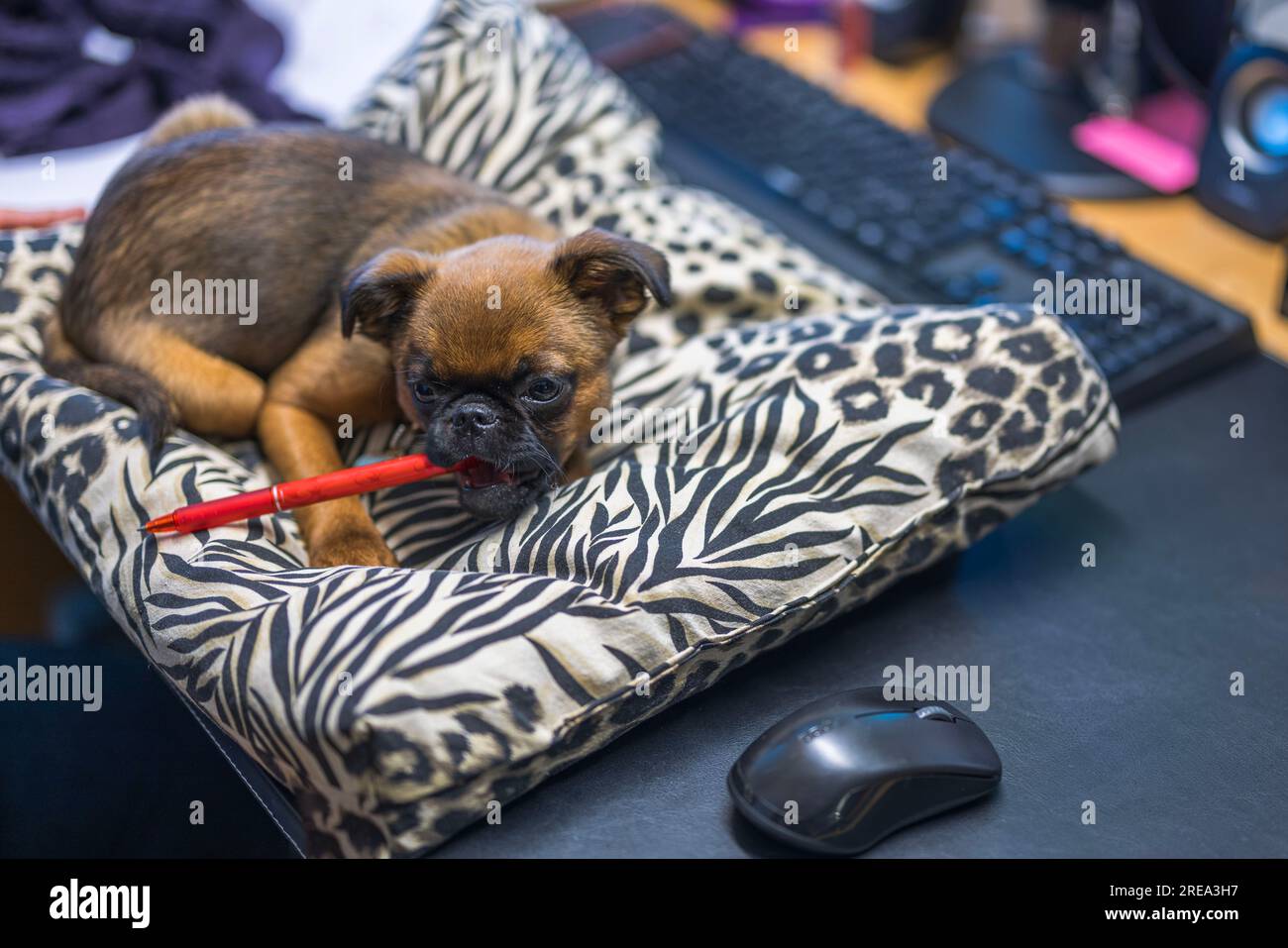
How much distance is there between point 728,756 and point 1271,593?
69cm

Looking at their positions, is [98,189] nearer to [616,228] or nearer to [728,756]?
[616,228]

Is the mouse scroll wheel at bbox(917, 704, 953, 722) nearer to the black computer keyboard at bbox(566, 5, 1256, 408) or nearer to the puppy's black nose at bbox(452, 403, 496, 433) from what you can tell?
the puppy's black nose at bbox(452, 403, 496, 433)

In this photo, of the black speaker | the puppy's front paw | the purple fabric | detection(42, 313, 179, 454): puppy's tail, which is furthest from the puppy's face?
the black speaker

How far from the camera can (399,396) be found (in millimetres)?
1512

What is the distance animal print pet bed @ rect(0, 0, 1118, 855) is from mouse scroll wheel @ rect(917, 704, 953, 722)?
17 cm

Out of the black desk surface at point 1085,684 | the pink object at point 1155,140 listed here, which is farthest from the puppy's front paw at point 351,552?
the pink object at point 1155,140

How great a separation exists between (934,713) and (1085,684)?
249 millimetres

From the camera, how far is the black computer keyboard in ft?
5.39
